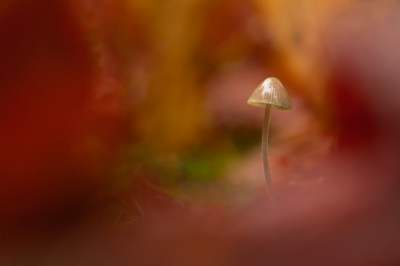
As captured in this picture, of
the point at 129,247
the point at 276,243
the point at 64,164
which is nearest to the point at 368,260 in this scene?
the point at 276,243

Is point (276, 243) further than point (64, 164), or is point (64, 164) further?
point (64, 164)

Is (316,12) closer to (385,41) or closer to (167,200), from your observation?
(385,41)

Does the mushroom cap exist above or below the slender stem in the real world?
above

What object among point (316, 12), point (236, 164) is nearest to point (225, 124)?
point (236, 164)

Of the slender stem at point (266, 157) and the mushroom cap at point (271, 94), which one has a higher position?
the mushroom cap at point (271, 94)

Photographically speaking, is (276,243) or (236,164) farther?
(236,164)

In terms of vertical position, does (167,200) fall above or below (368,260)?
above

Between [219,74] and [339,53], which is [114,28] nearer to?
[219,74]

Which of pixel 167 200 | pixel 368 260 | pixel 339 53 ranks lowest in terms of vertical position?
pixel 368 260

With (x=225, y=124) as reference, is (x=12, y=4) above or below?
above
